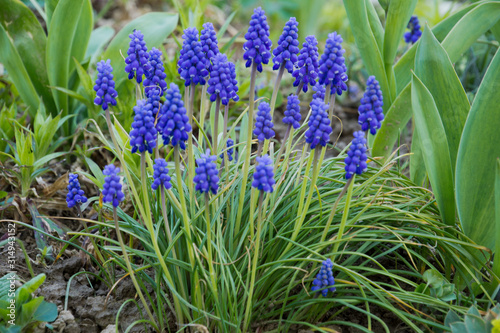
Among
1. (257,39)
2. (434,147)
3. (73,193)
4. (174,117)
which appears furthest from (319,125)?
(73,193)

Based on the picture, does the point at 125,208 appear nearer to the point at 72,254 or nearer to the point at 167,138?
the point at 72,254

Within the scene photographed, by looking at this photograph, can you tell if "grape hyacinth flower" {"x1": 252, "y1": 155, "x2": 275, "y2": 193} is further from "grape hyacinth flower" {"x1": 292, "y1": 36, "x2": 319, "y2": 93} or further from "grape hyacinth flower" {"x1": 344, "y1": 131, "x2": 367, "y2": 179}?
"grape hyacinth flower" {"x1": 292, "y1": 36, "x2": 319, "y2": 93}

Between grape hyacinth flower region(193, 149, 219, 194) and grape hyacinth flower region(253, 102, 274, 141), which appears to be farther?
grape hyacinth flower region(253, 102, 274, 141)

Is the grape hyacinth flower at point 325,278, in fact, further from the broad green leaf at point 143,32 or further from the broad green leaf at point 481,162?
the broad green leaf at point 143,32

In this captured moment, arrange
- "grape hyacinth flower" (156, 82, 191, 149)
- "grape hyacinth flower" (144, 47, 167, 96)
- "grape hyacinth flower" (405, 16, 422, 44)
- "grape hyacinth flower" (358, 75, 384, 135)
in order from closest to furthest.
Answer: "grape hyacinth flower" (156, 82, 191, 149) → "grape hyacinth flower" (358, 75, 384, 135) → "grape hyacinth flower" (144, 47, 167, 96) → "grape hyacinth flower" (405, 16, 422, 44)

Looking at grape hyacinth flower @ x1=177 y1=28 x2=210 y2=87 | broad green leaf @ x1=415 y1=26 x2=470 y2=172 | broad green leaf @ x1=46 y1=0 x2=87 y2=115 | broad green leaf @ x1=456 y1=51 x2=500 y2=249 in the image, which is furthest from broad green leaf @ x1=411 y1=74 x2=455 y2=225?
broad green leaf @ x1=46 y1=0 x2=87 y2=115

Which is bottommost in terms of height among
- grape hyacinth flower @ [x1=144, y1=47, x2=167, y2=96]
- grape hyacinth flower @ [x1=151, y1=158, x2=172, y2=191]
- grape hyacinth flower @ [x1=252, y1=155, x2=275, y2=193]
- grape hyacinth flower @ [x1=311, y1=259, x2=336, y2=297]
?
grape hyacinth flower @ [x1=311, y1=259, x2=336, y2=297]

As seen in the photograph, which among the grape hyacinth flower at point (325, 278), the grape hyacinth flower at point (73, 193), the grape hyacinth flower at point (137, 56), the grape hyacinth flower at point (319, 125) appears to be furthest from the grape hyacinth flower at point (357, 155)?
the grape hyacinth flower at point (73, 193)

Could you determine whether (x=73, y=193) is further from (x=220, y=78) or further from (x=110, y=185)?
(x=220, y=78)
